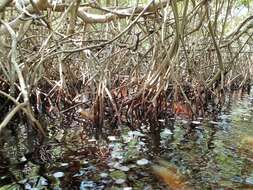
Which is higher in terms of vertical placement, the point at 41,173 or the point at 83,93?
the point at 83,93

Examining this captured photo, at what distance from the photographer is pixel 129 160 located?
3826 mm

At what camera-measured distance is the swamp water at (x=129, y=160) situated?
3.27m

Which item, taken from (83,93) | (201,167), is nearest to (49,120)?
(83,93)

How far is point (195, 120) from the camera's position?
6086 millimetres

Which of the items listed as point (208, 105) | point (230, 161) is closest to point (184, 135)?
point (230, 161)

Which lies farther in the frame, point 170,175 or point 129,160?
point 129,160

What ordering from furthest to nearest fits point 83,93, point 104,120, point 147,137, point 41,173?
1. point 83,93
2. point 104,120
3. point 147,137
4. point 41,173

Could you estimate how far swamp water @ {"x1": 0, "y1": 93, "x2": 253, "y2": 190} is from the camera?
3.27 meters

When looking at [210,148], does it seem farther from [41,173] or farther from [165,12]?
[41,173]

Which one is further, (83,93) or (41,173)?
(83,93)

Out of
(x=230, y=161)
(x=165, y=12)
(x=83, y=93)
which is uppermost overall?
(x=165, y=12)

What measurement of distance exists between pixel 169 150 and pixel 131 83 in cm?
140

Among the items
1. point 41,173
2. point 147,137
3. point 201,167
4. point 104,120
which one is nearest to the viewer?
point 41,173

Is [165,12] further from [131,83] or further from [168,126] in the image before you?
[168,126]
